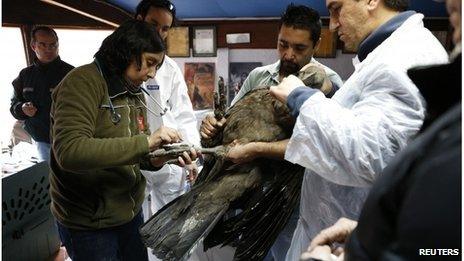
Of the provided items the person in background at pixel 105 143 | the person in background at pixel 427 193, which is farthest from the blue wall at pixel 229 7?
the person in background at pixel 427 193

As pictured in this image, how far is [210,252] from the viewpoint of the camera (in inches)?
74.4

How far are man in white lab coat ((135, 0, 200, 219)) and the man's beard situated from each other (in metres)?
0.58

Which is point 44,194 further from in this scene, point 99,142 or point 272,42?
point 272,42

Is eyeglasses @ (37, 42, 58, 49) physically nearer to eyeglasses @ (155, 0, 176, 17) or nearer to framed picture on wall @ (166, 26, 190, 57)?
framed picture on wall @ (166, 26, 190, 57)

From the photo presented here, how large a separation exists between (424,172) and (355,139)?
0.50m

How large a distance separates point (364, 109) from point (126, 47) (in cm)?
70

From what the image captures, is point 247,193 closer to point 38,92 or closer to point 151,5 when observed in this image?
point 151,5

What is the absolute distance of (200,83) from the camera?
232 centimetres

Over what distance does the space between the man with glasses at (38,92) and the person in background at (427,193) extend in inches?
89.2

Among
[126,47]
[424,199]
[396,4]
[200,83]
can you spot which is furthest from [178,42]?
[424,199]

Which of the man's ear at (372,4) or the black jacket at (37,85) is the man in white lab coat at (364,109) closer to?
the man's ear at (372,4)

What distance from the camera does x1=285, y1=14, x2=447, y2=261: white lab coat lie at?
836mm

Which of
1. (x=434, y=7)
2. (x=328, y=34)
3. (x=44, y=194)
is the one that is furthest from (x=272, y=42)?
(x=44, y=194)

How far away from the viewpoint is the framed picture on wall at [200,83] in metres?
2.27
